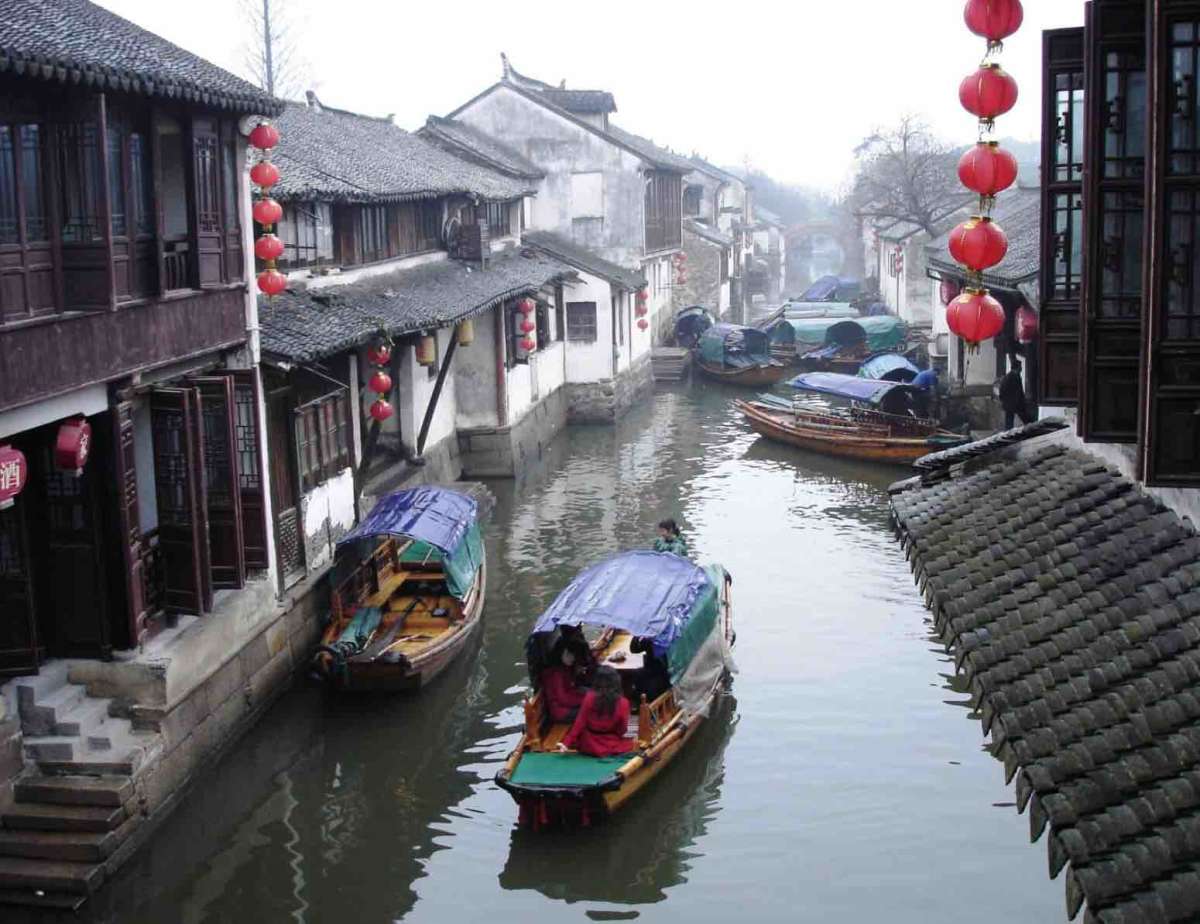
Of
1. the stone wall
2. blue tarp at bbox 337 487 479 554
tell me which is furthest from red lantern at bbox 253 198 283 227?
the stone wall

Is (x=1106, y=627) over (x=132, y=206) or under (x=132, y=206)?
under

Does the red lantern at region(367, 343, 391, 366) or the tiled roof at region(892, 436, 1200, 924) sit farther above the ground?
the red lantern at region(367, 343, 391, 366)

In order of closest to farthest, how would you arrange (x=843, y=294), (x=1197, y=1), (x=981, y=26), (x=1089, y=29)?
(x=1197, y=1)
(x=1089, y=29)
(x=981, y=26)
(x=843, y=294)

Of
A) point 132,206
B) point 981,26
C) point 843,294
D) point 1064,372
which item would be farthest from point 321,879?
point 843,294

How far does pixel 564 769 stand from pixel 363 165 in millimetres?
15313

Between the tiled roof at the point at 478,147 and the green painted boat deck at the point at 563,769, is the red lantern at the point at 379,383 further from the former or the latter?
the tiled roof at the point at 478,147

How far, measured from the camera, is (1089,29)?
8.60 m

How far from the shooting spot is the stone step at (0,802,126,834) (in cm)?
1211

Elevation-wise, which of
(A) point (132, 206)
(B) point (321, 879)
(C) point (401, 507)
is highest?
(A) point (132, 206)

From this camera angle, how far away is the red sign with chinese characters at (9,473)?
Result: 1151 cm

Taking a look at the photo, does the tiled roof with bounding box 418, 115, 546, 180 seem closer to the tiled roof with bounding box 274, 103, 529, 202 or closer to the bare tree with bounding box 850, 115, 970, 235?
the tiled roof with bounding box 274, 103, 529, 202

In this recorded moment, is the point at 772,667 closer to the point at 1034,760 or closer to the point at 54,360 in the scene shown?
the point at 54,360

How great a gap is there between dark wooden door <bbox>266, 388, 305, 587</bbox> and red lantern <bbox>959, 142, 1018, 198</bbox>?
396 inches

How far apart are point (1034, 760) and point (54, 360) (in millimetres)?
9047
